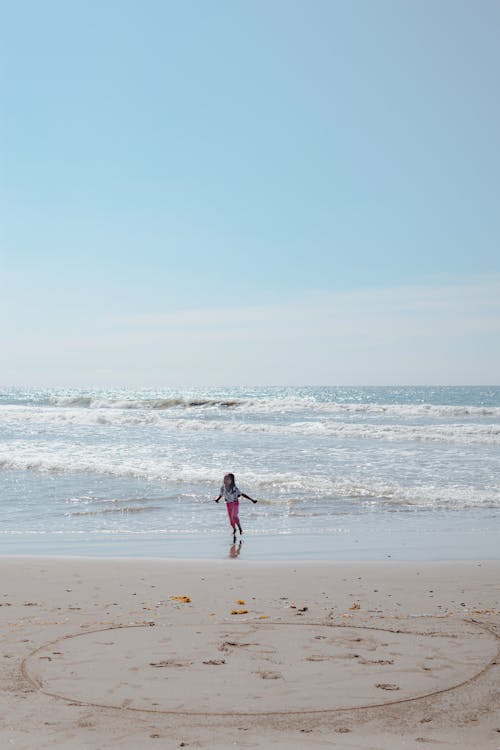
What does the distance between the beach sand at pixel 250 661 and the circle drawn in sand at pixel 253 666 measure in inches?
0.6

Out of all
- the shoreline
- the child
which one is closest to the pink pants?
the child

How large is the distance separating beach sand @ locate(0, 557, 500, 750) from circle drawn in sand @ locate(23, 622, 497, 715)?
0.05ft

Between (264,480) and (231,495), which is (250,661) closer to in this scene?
(231,495)

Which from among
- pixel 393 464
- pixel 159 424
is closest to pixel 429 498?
pixel 393 464

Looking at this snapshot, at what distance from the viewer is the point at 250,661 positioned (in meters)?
5.61

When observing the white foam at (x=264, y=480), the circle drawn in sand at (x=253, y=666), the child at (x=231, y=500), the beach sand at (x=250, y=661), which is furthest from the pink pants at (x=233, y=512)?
the circle drawn in sand at (x=253, y=666)

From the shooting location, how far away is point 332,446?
92.2 feet

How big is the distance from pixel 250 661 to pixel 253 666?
13 centimetres

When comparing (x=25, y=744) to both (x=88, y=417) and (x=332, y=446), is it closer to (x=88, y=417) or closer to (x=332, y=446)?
(x=332, y=446)

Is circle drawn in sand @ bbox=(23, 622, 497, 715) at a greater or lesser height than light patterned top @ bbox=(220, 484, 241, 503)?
lesser

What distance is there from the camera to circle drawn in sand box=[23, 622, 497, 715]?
488 centimetres

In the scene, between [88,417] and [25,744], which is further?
[88,417]

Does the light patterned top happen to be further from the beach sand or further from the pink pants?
the beach sand

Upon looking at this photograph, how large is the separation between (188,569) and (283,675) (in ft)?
14.2
